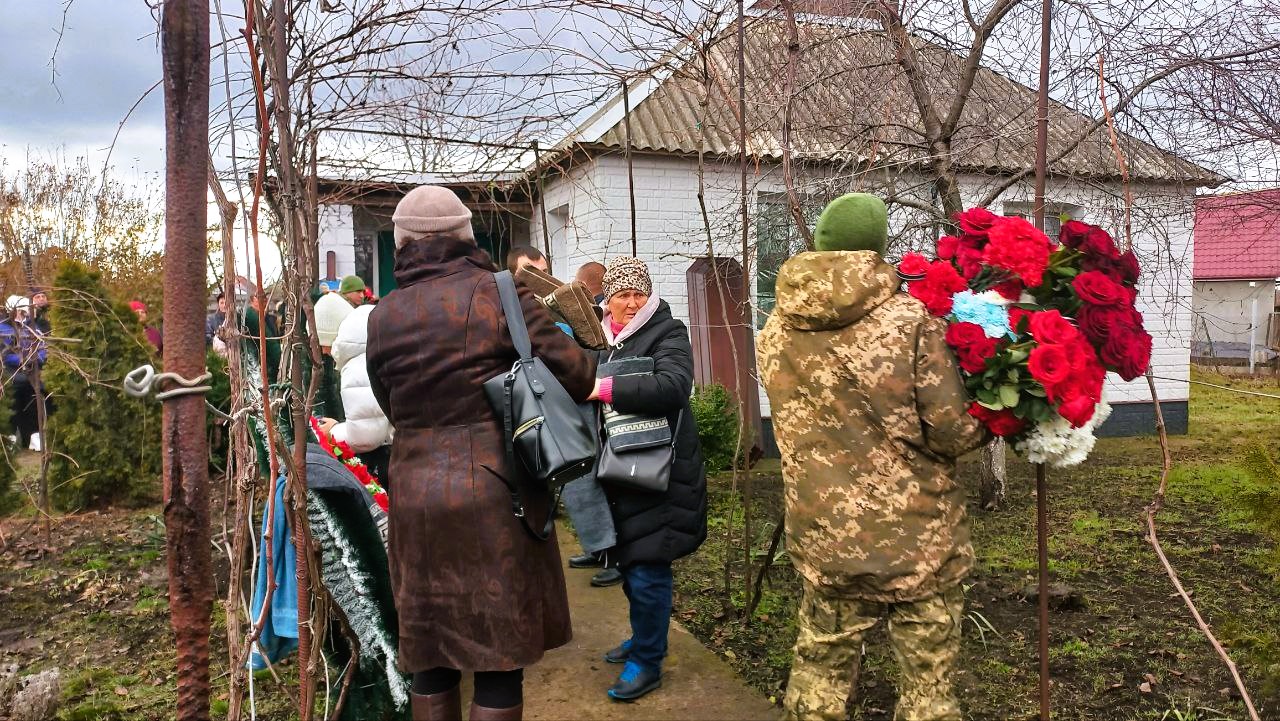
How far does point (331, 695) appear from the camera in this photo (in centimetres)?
299

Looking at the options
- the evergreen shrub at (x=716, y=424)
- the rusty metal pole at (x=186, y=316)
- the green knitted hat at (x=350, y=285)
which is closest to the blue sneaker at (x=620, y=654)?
the rusty metal pole at (x=186, y=316)

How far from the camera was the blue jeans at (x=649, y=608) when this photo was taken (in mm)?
3289

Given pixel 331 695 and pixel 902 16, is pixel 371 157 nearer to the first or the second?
pixel 331 695

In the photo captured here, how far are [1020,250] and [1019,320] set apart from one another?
20 centimetres

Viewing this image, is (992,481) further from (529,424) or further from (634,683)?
(529,424)

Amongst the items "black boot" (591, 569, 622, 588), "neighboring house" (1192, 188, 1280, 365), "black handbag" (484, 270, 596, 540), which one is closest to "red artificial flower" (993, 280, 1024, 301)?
"black handbag" (484, 270, 596, 540)

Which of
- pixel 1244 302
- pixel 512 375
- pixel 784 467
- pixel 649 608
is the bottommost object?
pixel 649 608

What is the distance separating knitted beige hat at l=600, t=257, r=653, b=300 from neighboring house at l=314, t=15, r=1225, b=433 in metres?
0.64

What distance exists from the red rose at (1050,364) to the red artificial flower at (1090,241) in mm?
344

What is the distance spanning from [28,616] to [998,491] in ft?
22.0

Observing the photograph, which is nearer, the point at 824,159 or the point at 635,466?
the point at 635,466

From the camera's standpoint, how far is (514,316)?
231 centimetres

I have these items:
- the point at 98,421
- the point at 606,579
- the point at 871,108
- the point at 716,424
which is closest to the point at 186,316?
the point at 606,579

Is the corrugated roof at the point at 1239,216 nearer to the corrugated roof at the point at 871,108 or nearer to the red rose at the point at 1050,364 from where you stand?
the corrugated roof at the point at 871,108
